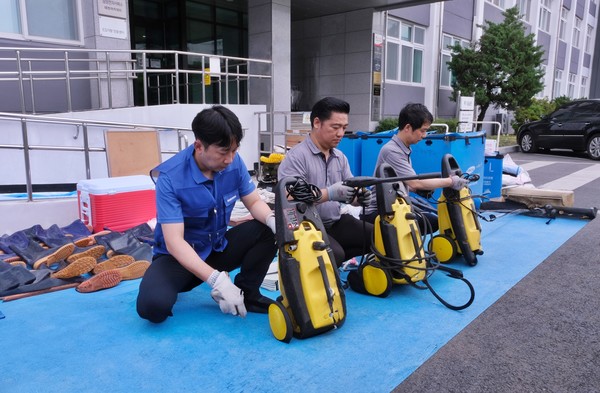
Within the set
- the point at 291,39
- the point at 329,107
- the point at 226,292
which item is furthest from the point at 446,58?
the point at 226,292

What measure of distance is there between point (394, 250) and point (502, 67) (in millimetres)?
13741

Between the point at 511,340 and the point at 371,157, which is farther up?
the point at 371,157

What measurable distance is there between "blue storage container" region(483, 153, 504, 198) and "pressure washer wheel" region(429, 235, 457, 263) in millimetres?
2569

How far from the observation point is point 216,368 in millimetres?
2164

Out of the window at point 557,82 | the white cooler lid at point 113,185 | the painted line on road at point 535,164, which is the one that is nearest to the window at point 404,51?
the painted line on road at point 535,164

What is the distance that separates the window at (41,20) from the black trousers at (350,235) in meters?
6.39

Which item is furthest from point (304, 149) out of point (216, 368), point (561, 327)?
point (561, 327)

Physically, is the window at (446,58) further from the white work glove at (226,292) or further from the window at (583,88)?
the window at (583,88)

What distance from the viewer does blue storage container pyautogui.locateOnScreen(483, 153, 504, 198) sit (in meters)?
5.95

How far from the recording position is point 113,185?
14.4ft

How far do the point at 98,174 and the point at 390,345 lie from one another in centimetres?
526

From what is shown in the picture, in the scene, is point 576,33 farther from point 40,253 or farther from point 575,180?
point 40,253

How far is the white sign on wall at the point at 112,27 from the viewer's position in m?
7.48

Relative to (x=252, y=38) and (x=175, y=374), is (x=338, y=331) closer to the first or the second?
(x=175, y=374)
